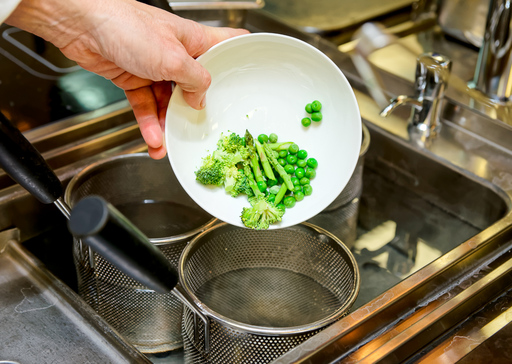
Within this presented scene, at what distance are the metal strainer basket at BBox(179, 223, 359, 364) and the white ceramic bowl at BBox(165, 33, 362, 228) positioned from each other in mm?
80

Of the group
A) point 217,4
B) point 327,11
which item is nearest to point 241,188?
point 217,4

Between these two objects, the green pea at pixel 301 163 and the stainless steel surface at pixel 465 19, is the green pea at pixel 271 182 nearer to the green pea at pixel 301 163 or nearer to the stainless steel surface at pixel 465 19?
the green pea at pixel 301 163

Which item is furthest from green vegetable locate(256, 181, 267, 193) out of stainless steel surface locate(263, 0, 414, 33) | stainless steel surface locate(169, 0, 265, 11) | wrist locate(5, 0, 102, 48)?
stainless steel surface locate(263, 0, 414, 33)

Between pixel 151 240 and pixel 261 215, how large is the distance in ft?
0.61

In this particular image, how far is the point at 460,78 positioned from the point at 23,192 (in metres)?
1.15

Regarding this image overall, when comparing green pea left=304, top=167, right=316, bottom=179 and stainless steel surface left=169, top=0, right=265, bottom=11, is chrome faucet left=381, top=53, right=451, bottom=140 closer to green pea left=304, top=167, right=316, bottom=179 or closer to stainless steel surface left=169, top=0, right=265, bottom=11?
green pea left=304, top=167, right=316, bottom=179

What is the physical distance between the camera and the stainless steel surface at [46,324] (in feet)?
2.65

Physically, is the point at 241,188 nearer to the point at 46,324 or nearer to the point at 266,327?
the point at 266,327

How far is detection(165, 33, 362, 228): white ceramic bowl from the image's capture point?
0.91 meters

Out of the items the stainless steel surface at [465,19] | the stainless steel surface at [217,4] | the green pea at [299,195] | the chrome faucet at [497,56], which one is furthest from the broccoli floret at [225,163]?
the stainless steel surface at [465,19]

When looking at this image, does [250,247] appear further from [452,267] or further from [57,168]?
[57,168]

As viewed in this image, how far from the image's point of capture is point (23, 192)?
41.4 inches

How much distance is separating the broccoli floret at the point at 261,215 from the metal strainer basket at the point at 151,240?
0.11 meters

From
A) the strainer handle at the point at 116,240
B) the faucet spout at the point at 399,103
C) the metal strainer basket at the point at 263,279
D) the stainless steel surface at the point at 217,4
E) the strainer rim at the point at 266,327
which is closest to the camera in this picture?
the strainer handle at the point at 116,240
